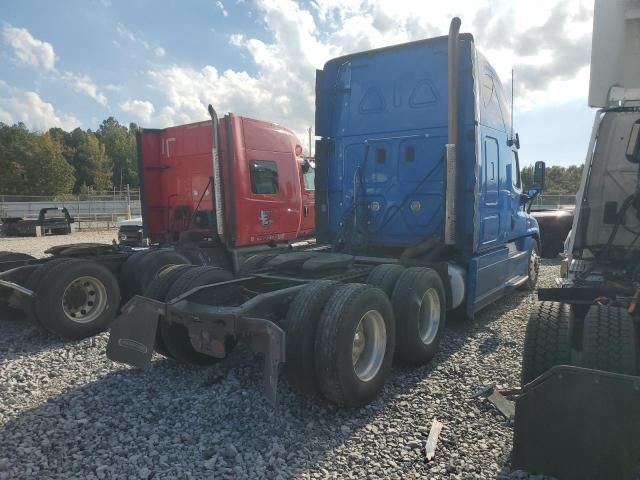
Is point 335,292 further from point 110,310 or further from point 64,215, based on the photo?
point 64,215

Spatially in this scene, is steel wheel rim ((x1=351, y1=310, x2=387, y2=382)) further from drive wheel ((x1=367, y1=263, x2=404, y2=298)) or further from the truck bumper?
the truck bumper

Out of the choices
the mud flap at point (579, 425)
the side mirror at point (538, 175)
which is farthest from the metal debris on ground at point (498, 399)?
the side mirror at point (538, 175)

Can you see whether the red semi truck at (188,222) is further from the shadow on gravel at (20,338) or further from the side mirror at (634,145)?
the side mirror at (634,145)

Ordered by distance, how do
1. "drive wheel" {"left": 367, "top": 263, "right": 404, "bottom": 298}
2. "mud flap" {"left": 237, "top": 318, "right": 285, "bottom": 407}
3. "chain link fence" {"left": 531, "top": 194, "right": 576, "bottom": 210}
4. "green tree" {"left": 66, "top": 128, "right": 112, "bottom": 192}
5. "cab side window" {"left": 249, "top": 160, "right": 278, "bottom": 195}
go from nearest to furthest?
1. "mud flap" {"left": 237, "top": 318, "right": 285, "bottom": 407}
2. "drive wheel" {"left": 367, "top": 263, "right": 404, "bottom": 298}
3. "cab side window" {"left": 249, "top": 160, "right": 278, "bottom": 195}
4. "chain link fence" {"left": 531, "top": 194, "right": 576, "bottom": 210}
5. "green tree" {"left": 66, "top": 128, "right": 112, "bottom": 192}

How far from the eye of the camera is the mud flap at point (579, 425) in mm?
2422

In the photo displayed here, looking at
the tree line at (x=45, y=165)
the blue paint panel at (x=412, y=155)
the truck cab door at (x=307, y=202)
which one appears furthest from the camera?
the tree line at (x=45, y=165)

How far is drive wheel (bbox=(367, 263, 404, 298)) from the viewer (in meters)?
4.68

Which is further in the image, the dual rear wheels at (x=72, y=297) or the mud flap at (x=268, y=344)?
the dual rear wheels at (x=72, y=297)

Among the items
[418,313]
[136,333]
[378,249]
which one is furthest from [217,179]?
[418,313]

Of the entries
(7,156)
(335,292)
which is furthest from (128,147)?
(335,292)

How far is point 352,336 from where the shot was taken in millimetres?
3568

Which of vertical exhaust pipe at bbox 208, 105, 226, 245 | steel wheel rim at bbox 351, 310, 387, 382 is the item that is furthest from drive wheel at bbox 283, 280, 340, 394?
vertical exhaust pipe at bbox 208, 105, 226, 245

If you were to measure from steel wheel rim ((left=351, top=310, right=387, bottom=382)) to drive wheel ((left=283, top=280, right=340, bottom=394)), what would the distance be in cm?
44

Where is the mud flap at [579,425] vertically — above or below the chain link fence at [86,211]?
below
